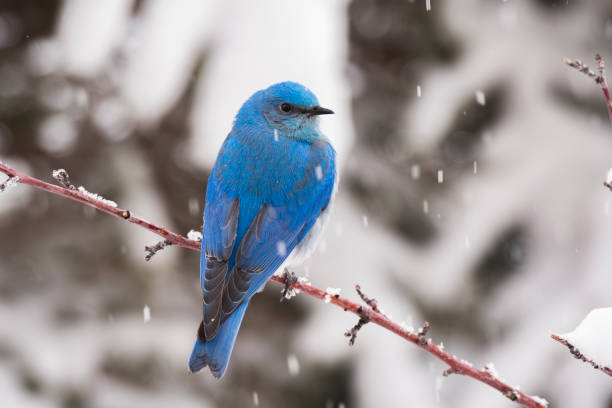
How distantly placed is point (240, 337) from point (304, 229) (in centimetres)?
149

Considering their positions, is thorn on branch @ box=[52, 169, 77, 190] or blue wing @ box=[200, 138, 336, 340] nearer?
thorn on branch @ box=[52, 169, 77, 190]

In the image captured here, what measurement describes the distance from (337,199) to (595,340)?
2484 millimetres

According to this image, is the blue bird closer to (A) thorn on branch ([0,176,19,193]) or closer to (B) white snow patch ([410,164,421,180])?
(A) thorn on branch ([0,176,19,193])

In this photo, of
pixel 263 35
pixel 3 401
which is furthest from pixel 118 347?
pixel 263 35

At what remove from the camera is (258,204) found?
280cm

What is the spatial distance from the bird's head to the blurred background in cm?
9

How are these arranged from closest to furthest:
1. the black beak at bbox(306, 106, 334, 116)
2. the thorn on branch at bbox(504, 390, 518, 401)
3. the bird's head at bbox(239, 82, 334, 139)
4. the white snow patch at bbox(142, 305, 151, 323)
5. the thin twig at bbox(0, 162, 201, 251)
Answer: the thorn on branch at bbox(504, 390, 518, 401)
the thin twig at bbox(0, 162, 201, 251)
the black beak at bbox(306, 106, 334, 116)
the bird's head at bbox(239, 82, 334, 139)
the white snow patch at bbox(142, 305, 151, 323)

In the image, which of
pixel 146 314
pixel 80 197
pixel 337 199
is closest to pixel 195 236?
pixel 80 197

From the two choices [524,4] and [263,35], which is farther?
[524,4]

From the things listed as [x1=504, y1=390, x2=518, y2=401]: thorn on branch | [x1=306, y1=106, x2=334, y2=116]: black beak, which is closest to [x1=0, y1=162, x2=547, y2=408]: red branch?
[x1=504, y1=390, x2=518, y2=401]: thorn on branch

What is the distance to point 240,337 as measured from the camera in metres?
4.18

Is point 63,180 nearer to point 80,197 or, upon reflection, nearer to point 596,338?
point 80,197

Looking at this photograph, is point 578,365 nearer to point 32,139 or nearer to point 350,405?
point 350,405

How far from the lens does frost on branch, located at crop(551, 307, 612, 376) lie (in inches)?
54.9
